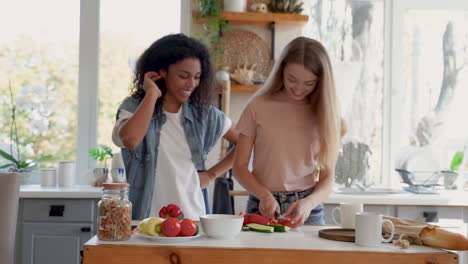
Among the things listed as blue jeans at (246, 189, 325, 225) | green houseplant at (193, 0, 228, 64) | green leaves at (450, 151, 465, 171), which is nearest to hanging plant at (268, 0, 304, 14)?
green houseplant at (193, 0, 228, 64)

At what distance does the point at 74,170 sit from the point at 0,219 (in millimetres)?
1416

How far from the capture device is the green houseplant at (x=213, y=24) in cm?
359

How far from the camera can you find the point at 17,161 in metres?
3.70

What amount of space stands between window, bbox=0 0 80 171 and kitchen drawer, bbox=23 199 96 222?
67cm

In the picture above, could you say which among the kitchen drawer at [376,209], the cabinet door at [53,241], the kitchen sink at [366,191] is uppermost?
the kitchen sink at [366,191]

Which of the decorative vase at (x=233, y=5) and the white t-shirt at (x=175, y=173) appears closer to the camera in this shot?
the white t-shirt at (x=175, y=173)

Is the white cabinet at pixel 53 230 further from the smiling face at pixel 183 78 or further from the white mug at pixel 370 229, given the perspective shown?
the white mug at pixel 370 229

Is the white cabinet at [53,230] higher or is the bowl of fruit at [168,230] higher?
the bowl of fruit at [168,230]

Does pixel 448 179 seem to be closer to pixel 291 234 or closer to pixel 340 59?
pixel 340 59

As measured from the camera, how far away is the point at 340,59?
13.2ft

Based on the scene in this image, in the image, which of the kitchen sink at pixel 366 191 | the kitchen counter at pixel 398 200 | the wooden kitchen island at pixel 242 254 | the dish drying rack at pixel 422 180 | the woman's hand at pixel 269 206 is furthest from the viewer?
the dish drying rack at pixel 422 180

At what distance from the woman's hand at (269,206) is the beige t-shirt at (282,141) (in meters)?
0.13

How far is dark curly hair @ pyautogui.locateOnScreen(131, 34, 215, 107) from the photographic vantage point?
2.20 m

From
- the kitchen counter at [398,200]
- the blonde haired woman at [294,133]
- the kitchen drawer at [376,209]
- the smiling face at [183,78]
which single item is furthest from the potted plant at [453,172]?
the smiling face at [183,78]
